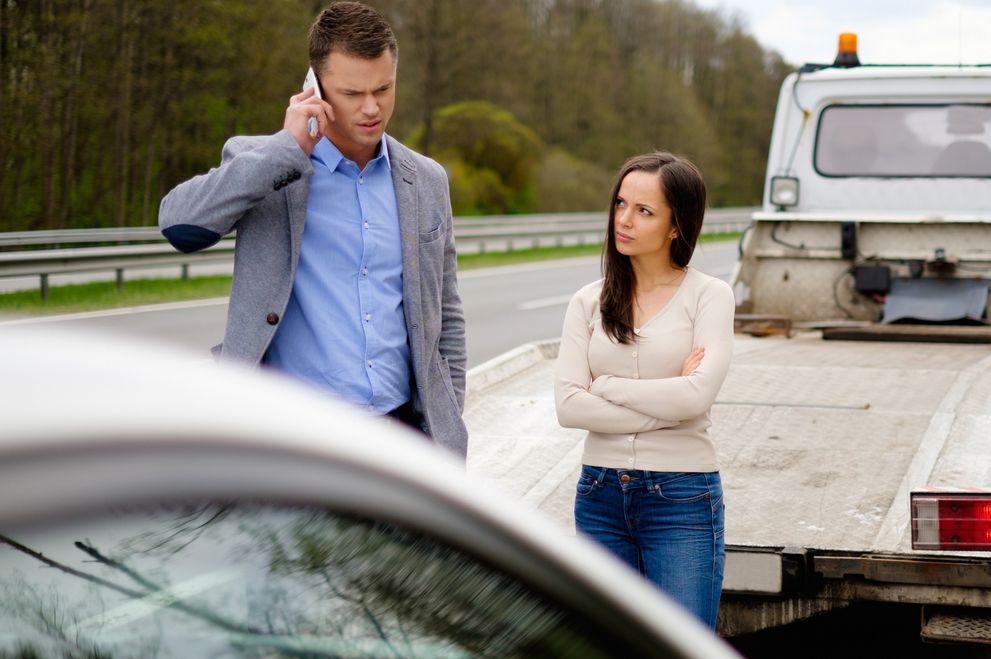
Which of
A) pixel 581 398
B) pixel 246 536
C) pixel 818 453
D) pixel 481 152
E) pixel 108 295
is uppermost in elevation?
pixel 246 536

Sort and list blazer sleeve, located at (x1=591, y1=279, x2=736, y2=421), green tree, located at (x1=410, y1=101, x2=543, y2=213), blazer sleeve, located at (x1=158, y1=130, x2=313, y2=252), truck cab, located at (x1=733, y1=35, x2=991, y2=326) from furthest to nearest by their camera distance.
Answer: green tree, located at (x1=410, y1=101, x2=543, y2=213), truck cab, located at (x1=733, y1=35, x2=991, y2=326), blazer sleeve, located at (x1=591, y1=279, x2=736, y2=421), blazer sleeve, located at (x1=158, y1=130, x2=313, y2=252)

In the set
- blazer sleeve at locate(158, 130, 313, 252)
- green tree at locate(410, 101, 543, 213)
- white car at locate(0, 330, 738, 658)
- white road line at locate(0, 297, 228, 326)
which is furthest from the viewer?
green tree at locate(410, 101, 543, 213)

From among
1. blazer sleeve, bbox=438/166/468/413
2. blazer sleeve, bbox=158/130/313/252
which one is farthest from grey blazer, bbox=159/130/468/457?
blazer sleeve, bbox=438/166/468/413

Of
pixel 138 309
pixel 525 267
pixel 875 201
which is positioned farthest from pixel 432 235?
pixel 525 267

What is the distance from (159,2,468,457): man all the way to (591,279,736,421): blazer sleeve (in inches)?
17.3

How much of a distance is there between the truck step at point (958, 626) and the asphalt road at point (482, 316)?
22.9 feet

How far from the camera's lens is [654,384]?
127 inches

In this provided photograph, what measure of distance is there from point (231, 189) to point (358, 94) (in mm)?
367

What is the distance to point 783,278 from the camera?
8.54 metres

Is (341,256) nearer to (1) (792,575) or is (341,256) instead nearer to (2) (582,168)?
(1) (792,575)

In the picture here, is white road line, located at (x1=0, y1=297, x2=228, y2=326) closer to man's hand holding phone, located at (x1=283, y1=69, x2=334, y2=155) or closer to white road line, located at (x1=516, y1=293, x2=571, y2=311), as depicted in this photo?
white road line, located at (x1=516, y1=293, x2=571, y2=311)

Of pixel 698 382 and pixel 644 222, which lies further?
pixel 644 222

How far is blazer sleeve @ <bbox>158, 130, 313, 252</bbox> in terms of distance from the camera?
2.93m

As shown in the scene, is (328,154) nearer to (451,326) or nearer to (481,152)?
(451,326)
